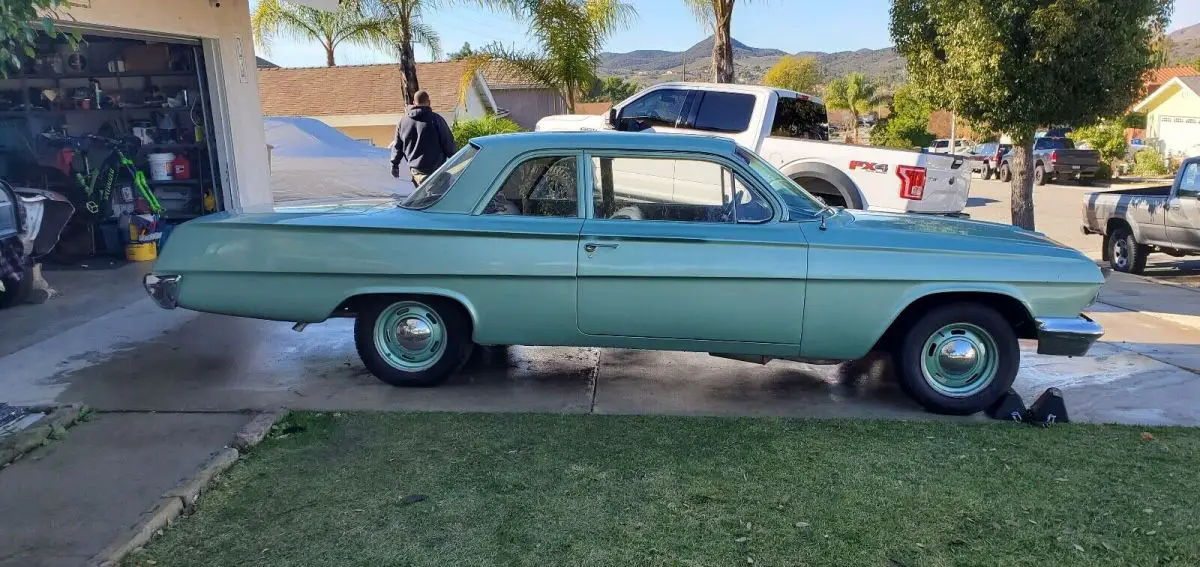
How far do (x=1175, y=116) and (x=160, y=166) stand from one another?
137 feet

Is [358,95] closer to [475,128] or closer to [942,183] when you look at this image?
[475,128]

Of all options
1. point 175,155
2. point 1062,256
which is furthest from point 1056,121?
point 175,155

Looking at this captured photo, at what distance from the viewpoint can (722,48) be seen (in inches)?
604

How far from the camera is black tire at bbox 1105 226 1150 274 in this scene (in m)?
11.5

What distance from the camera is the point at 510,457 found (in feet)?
14.8

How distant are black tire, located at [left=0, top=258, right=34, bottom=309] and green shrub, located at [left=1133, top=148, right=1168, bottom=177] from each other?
121 ft

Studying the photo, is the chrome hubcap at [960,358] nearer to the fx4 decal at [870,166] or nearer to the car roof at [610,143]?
the car roof at [610,143]

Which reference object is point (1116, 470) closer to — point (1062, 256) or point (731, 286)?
point (1062, 256)

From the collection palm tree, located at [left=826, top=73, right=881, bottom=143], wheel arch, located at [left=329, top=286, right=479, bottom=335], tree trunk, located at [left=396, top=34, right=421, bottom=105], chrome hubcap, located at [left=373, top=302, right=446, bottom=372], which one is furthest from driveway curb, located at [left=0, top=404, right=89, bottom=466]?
palm tree, located at [left=826, top=73, right=881, bottom=143]

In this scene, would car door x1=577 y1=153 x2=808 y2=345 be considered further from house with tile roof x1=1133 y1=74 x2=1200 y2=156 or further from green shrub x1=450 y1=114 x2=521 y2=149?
house with tile roof x1=1133 y1=74 x2=1200 y2=156

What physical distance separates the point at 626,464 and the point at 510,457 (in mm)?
597

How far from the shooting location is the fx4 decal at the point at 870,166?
30.8 feet

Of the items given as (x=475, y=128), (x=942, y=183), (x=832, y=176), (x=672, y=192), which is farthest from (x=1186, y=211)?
(x=475, y=128)

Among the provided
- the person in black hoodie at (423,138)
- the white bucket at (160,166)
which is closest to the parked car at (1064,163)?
the person in black hoodie at (423,138)
